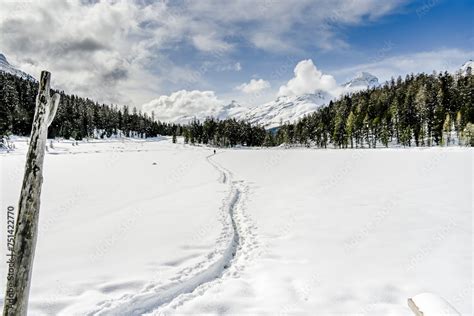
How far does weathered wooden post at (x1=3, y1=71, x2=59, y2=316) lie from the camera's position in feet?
11.9

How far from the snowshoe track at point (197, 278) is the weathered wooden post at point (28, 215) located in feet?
7.34

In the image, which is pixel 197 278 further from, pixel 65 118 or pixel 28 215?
pixel 65 118

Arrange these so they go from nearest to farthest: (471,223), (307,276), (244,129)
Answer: (307,276) < (471,223) < (244,129)

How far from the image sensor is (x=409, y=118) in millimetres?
78750

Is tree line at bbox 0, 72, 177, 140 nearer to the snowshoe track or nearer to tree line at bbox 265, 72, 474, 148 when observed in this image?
the snowshoe track

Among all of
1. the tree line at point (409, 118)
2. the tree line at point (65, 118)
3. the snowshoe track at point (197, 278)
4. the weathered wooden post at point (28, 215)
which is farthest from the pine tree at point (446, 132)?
the tree line at point (65, 118)

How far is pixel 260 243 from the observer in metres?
9.94

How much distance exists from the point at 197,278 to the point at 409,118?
86837 mm

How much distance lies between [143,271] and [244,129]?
123575 millimetres

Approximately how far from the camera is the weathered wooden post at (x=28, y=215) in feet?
11.9

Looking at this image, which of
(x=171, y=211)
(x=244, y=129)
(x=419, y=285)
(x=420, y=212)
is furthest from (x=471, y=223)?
(x=244, y=129)

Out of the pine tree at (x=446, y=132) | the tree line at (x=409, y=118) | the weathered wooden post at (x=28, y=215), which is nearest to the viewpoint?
the weathered wooden post at (x=28, y=215)

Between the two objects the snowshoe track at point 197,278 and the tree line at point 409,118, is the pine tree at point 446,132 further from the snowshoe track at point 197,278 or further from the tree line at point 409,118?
the snowshoe track at point 197,278

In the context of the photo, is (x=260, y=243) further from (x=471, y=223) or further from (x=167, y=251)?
(x=471, y=223)
